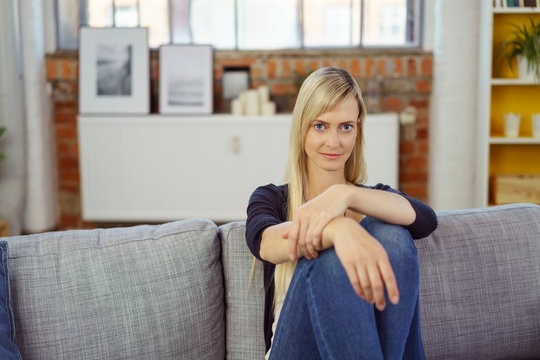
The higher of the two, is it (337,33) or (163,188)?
(337,33)

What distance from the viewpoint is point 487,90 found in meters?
3.81

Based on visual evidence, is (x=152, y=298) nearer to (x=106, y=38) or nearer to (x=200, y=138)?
(x=200, y=138)

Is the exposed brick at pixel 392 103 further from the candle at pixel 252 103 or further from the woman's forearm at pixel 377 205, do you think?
the woman's forearm at pixel 377 205

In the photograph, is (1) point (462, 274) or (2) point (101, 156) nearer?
(1) point (462, 274)

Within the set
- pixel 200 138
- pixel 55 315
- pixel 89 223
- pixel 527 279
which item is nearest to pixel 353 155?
pixel 527 279

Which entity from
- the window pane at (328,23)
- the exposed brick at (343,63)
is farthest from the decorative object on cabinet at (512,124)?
the window pane at (328,23)

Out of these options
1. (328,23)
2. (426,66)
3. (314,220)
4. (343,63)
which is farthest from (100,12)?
(314,220)

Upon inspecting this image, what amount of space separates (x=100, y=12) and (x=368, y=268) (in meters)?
3.77

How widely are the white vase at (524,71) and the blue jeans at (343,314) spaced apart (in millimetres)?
2853

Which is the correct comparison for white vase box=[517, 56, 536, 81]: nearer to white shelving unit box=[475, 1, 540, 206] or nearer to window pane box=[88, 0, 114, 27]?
white shelving unit box=[475, 1, 540, 206]

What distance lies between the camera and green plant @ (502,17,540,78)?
3719 millimetres

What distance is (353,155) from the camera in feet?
5.62

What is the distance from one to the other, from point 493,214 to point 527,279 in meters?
0.19

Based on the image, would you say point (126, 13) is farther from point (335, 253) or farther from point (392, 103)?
point (335, 253)
